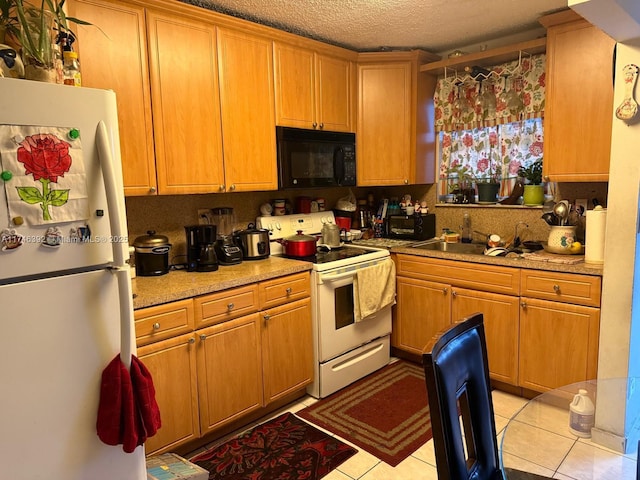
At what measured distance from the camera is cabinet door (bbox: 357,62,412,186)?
11.4ft

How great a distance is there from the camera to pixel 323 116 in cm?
323

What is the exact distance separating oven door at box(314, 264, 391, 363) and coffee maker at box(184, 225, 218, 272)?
25.8 inches

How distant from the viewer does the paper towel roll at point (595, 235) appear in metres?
2.47

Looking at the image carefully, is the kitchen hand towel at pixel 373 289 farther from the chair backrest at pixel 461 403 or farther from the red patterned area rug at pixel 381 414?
the chair backrest at pixel 461 403

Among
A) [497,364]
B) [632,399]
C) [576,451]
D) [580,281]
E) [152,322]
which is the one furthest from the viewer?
[497,364]

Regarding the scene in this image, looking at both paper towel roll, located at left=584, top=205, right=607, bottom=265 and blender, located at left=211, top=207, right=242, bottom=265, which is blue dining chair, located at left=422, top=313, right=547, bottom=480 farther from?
blender, located at left=211, top=207, right=242, bottom=265

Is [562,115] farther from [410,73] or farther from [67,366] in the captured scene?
[67,366]

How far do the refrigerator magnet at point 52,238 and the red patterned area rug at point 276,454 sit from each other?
1413mm

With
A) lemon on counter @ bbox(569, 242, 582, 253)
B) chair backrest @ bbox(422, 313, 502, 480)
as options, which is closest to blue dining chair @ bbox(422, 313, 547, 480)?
chair backrest @ bbox(422, 313, 502, 480)

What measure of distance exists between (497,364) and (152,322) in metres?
2.15

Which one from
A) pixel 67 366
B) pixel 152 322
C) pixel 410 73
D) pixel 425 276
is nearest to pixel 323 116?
pixel 410 73

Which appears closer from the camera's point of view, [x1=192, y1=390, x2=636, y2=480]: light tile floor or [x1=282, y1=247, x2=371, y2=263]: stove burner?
[x1=192, y1=390, x2=636, y2=480]: light tile floor

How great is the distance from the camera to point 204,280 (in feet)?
7.78

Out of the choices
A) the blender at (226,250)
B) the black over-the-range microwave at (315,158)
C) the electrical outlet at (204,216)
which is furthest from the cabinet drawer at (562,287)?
the electrical outlet at (204,216)
